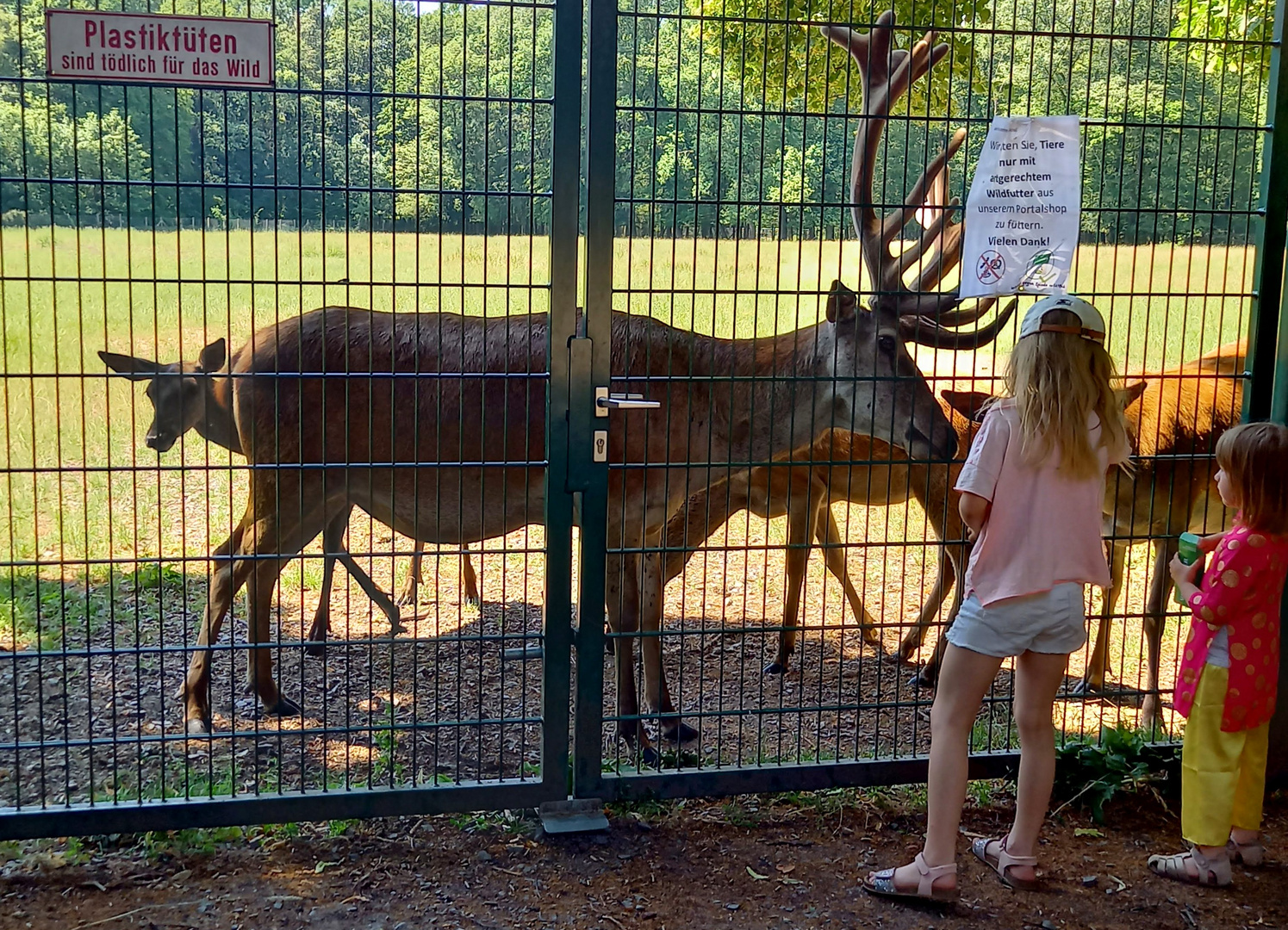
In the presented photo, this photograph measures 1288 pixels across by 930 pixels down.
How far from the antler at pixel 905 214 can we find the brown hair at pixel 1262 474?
97cm

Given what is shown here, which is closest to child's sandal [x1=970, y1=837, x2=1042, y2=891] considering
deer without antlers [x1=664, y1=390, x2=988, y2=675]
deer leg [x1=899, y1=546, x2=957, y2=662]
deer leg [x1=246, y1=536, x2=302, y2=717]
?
deer without antlers [x1=664, y1=390, x2=988, y2=675]

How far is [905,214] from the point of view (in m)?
4.38

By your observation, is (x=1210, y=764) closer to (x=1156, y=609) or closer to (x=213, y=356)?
(x=1156, y=609)

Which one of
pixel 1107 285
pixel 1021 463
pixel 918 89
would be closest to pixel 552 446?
pixel 1021 463

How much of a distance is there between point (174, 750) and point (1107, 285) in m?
6.84

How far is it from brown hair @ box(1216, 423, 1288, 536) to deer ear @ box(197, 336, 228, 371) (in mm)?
3536

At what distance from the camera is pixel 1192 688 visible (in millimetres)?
4195

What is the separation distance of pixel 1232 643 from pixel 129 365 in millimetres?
3976

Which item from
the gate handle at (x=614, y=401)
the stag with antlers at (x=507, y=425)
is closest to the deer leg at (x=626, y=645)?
the stag with antlers at (x=507, y=425)

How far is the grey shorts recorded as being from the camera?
148 inches

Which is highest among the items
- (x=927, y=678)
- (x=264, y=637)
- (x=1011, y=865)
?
(x=264, y=637)

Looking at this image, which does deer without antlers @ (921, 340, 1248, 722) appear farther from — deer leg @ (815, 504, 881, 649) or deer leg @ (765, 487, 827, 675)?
deer leg @ (765, 487, 827, 675)

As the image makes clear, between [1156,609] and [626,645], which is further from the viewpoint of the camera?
[1156,609]

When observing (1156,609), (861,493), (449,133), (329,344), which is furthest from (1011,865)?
(329,344)
